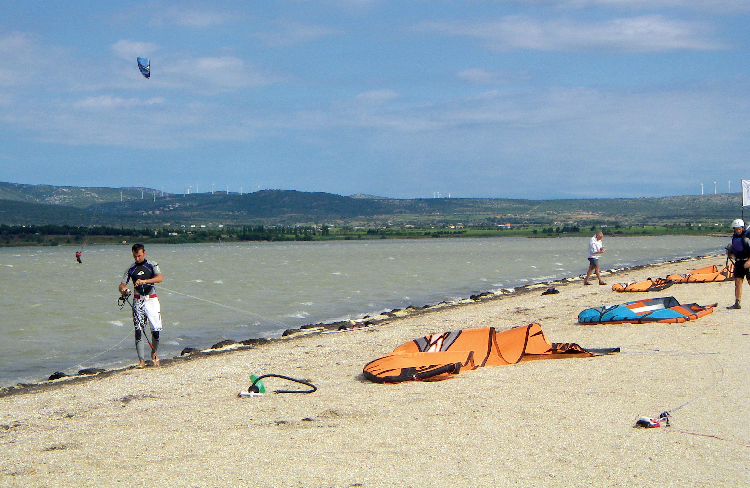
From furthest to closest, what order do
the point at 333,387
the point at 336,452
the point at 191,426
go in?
the point at 333,387, the point at 191,426, the point at 336,452

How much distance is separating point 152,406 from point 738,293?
459 inches

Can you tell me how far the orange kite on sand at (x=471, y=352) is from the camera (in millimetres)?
9727

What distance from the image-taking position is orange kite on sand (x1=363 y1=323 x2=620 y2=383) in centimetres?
973

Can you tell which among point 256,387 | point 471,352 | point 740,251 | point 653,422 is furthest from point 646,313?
point 256,387

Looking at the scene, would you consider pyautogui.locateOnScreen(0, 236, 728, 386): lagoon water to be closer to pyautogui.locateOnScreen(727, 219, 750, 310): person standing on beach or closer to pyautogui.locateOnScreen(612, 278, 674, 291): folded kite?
pyautogui.locateOnScreen(612, 278, 674, 291): folded kite

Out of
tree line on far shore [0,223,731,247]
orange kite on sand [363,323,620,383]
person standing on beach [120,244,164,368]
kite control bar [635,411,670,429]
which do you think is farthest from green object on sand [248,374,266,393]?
tree line on far shore [0,223,731,247]

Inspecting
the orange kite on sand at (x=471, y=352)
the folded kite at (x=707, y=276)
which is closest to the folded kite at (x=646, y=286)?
the folded kite at (x=707, y=276)

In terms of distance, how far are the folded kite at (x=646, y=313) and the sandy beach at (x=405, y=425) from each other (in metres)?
1.58

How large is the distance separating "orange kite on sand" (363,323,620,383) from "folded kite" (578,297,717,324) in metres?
3.26

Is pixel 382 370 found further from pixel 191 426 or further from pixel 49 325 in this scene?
pixel 49 325

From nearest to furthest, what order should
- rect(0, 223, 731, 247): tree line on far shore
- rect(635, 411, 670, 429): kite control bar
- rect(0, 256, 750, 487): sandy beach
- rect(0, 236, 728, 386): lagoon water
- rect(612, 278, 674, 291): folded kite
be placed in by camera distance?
1. rect(0, 256, 750, 487): sandy beach
2. rect(635, 411, 670, 429): kite control bar
3. rect(0, 236, 728, 386): lagoon water
4. rect(612, 278, 674, 291): folded kite
5. rect(0, 223, 731, 247): tree line on far shore

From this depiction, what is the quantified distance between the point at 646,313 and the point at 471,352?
5197mm

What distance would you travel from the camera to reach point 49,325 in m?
21.5

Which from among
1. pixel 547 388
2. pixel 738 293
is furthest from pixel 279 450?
pixel 738 293
